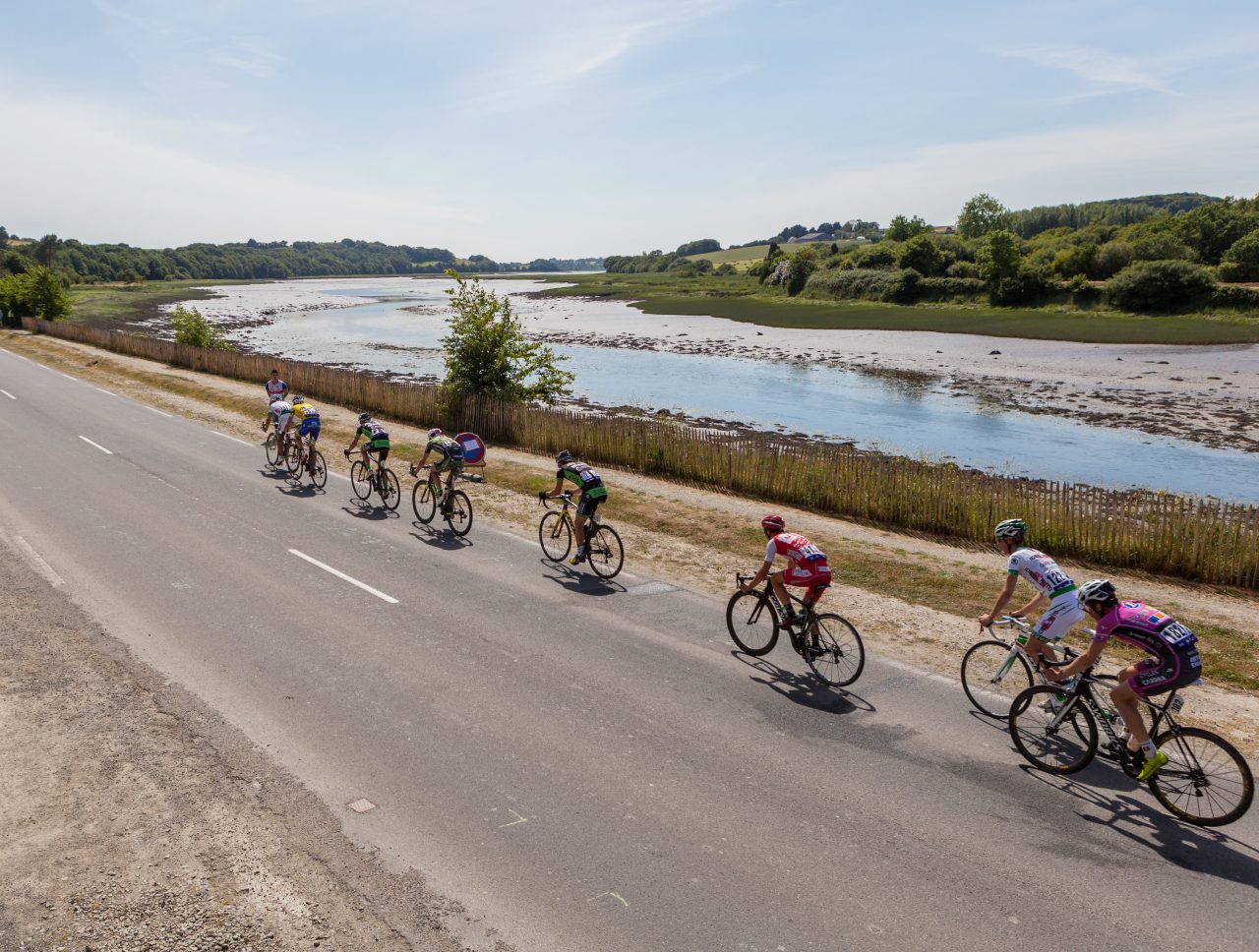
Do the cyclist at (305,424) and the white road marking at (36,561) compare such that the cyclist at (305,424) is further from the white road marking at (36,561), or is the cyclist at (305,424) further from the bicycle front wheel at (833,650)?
the bicycle front wheel at (833,650)

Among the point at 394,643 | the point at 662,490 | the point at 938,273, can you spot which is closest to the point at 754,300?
→ the point at 938,273

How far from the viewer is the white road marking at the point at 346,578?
40.1ft

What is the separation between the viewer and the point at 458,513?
1590cm

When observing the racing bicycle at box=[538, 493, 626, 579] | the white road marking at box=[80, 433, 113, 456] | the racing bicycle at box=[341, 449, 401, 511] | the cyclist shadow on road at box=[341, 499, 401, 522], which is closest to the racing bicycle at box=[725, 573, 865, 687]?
the racing bicycle at box=[538, 493, 626, 579]

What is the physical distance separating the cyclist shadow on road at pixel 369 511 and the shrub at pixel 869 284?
99156 mm

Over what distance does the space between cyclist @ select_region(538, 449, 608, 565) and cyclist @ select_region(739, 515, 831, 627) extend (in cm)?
355

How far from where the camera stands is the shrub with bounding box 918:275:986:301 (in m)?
→ 102

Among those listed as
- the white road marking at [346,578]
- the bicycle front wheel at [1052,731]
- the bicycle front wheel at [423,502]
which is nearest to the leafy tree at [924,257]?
the bicycle front wheel at [423,502]

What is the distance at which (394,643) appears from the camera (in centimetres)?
1056

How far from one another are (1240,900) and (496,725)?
6071 millimetres

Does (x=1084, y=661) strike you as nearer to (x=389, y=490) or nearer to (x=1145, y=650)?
(x=1145, y=650)

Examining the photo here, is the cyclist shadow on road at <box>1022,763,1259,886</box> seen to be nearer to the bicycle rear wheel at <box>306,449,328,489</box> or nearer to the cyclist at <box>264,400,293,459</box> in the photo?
the bicycle rear wheel at <box>306,449,328,489</box>

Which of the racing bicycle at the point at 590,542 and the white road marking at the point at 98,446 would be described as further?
the white road marking at the point at 98,446

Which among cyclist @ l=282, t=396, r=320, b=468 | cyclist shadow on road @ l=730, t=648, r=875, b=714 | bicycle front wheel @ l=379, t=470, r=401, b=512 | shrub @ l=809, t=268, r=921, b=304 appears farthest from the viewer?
shrub @ l=809, t=268, r=921, b=304
